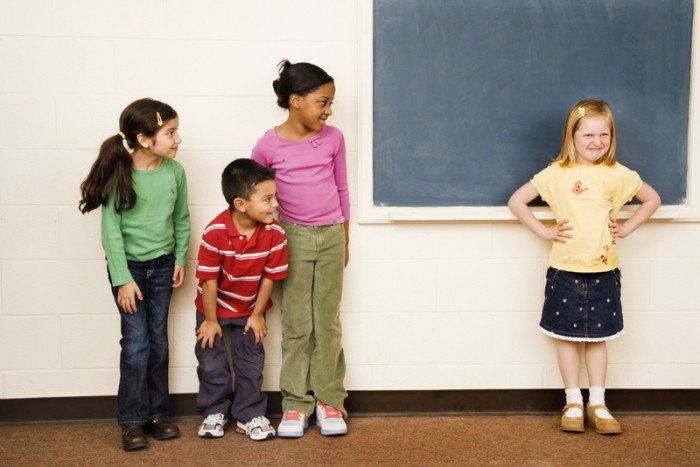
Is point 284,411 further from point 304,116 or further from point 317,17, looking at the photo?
point 317,17

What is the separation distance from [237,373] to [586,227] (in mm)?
1521

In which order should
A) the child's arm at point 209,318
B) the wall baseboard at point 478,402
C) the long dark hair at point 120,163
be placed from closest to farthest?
1. the long dark hair at point 120,163
2. the child's arm at point 209,318
3. the wall baseboard at point 478,402

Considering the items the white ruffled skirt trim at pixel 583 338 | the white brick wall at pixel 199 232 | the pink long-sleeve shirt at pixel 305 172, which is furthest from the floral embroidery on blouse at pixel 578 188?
the pink long-sleeve shirt at pixel 305 172

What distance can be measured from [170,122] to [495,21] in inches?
53.7

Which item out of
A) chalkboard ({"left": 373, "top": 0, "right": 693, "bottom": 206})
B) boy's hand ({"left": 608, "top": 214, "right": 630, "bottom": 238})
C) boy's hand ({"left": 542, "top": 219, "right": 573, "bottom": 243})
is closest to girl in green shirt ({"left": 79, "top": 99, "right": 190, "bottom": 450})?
chalkboard ({"left": 373, "top": 0, "right": 693, "bottom": 206})

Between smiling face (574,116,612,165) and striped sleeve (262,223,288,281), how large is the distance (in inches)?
48.1

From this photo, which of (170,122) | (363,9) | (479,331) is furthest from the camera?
(479,331)

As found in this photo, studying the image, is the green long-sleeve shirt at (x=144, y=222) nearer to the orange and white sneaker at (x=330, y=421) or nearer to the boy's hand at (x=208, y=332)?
the boy's hand at (x=208, y=332)

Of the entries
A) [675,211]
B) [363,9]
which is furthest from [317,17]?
[675,211]

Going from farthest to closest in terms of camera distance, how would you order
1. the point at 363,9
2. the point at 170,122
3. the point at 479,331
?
the point at 479,331
the point at 363,9
the point at 170,122

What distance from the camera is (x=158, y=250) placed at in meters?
2.75

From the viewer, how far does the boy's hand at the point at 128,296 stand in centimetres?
269

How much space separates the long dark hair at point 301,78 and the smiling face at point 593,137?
1.00 metres

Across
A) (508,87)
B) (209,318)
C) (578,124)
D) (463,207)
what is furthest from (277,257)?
(578,124)
